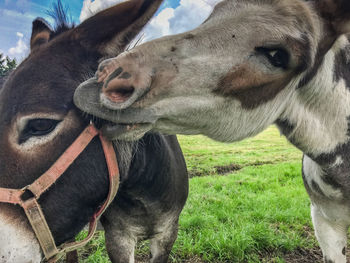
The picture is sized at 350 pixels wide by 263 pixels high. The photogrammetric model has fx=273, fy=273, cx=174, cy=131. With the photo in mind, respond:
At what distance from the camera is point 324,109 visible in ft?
5.57

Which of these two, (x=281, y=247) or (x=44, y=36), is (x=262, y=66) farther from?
(x=281, y=247)

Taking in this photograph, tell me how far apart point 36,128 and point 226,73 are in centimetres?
103

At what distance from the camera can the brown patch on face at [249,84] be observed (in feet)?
4.42

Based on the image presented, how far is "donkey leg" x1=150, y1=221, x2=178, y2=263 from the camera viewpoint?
2691mm

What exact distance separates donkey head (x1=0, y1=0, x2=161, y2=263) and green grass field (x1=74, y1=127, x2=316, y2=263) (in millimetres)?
858

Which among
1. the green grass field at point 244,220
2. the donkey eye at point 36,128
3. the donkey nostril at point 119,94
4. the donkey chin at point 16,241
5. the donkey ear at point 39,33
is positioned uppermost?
the donkey ear at point 39,33

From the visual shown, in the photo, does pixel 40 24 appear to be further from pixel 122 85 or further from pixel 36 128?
pixel 122 85

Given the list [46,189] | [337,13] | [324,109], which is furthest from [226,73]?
[46,189]

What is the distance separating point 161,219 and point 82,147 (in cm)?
126

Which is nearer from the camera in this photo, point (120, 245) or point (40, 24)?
point (40, 24)

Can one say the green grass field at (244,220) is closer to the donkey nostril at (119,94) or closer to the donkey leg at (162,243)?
the donkey nostril at (119,94)

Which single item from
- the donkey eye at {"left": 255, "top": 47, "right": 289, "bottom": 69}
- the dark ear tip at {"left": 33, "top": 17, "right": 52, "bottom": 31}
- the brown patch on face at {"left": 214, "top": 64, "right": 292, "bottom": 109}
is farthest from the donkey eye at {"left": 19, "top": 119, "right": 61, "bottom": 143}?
the donkey eye at {"left": 255, "top": 47, "right": 289, "bottom": 69}

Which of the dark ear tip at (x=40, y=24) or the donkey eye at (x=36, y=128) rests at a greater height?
the dark ear tip at (x=40, y=24)

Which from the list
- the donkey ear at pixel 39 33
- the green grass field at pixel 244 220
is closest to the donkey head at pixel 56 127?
the donkey ear at pixel 39 33
